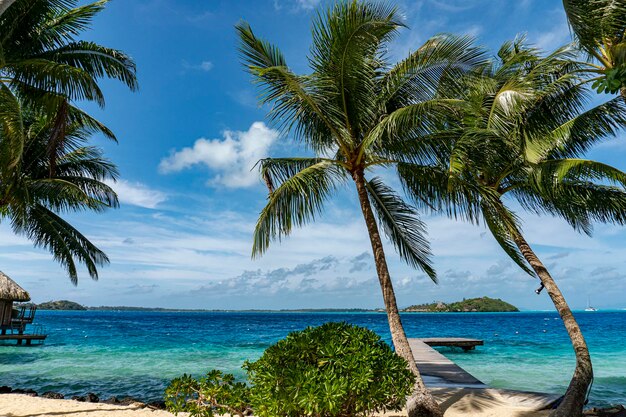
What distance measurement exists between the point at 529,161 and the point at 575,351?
3.26 metres

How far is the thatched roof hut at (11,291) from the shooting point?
22.2 metres

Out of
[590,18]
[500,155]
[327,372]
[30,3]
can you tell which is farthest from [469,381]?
[30,3]

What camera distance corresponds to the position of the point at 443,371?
10.9m

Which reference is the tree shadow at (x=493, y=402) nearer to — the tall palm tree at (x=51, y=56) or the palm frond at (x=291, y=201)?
the palm frond at (x=291, y=201)

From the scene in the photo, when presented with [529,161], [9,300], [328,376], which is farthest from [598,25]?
[9,300]

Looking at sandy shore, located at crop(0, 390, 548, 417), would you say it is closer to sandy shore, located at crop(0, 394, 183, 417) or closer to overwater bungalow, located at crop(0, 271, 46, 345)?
sandy shore, located at crop(0, 394, 183, 417)

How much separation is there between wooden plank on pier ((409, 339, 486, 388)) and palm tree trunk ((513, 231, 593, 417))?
7.03 ft

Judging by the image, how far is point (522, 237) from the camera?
27.2ft

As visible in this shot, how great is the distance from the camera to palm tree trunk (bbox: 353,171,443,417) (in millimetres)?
6586

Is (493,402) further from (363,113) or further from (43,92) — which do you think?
(43,92)

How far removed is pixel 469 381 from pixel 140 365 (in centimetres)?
1387

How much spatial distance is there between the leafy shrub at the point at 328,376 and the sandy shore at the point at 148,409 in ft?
9.34

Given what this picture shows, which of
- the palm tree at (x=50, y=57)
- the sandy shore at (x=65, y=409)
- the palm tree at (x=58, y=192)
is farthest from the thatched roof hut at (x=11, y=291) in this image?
the palm tree at (x=50, y=57)

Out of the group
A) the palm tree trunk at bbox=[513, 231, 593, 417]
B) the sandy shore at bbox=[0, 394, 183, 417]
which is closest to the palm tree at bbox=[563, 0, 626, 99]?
the palm tree trunk at bbox=[513, 231, 593, 417]
